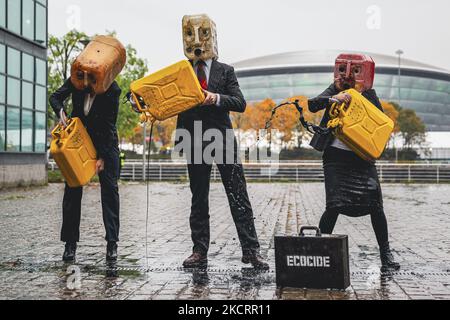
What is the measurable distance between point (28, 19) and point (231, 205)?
2090 cm

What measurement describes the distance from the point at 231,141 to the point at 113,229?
4.60 feet

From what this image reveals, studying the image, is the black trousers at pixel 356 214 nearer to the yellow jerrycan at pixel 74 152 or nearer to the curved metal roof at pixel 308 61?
the yellow jerrycan at pixel 74 152

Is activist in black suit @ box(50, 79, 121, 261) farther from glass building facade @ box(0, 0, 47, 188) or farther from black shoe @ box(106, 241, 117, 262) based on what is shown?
glass building facade @ box(0, 0, 47, 188)

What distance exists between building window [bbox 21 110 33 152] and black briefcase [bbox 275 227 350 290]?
68.8 feet

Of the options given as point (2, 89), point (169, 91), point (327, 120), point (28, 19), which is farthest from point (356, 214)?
point (28, 19)

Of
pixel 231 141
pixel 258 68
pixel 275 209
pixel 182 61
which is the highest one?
pixel 258 68

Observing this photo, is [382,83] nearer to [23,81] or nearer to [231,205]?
[23,81]

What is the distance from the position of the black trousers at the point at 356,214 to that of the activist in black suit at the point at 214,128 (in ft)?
2.01

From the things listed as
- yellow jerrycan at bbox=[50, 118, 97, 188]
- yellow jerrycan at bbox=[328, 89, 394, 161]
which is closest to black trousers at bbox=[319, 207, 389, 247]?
yellow jerrycan at bbox=[328, 89, 394, 161]

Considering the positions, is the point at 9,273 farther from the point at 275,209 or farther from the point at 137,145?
the point at 137,145

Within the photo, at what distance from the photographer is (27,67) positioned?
24875 millimetres

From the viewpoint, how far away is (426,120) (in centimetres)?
11838
